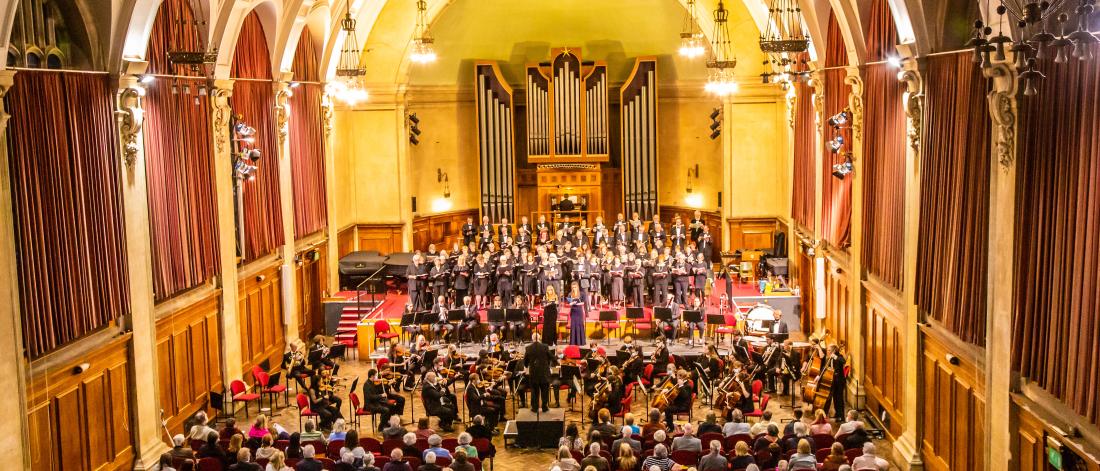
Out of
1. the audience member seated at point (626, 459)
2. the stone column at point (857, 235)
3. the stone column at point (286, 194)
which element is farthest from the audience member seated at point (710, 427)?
the stone column at point (286, 194)

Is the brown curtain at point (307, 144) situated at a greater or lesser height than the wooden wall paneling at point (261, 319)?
greater

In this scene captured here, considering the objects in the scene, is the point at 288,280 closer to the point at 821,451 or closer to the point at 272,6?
the point at 272,6

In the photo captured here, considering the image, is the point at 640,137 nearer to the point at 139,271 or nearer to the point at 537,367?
the point at 537,367

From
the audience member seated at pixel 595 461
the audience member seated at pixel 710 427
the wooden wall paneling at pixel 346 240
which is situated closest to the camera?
the audience member seated at pixel 595 461

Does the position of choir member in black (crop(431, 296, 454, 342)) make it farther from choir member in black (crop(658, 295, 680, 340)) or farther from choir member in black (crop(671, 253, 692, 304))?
choir member in black (crop(671, 253, 692, 304))

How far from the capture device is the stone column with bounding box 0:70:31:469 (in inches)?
471

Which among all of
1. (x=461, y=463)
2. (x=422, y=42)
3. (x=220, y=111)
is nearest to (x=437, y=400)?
(x=461, y=463)

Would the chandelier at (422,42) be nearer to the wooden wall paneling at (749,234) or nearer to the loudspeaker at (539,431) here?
the wooden wall paneling at (749,234)

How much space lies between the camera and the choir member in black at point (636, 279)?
913 inches

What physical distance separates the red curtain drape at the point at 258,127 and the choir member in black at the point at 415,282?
2973 millimetres

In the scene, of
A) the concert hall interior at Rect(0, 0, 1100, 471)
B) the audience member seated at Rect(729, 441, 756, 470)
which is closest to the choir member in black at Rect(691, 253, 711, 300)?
the concert hall interior at Rect(0, 0, 1100, 471)

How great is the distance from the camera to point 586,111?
3189cm

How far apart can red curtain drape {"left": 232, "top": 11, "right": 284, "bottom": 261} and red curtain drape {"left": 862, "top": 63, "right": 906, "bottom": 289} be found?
11662 mm

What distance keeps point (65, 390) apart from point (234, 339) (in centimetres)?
604
